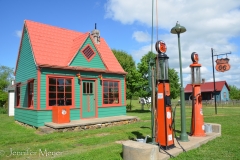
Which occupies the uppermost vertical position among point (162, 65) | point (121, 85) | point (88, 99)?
point (162, 65)

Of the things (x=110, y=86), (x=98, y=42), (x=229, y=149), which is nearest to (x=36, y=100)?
(x=110, y=86)

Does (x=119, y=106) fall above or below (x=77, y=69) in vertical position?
below

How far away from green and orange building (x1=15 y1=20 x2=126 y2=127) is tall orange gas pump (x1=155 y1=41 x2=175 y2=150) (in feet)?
18.8

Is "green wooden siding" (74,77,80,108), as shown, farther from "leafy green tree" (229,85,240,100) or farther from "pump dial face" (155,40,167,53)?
"leafy green tree" (229,85,240,100)

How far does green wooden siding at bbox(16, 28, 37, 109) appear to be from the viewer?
36.5ft

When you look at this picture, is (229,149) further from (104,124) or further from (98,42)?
(98,42)

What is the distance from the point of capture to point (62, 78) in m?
11.0

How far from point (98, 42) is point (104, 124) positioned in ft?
22.0

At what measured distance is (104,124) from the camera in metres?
10.9

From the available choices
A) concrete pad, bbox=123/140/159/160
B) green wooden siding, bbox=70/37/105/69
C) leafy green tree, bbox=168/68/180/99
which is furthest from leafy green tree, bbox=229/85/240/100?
concrete pad, bbox=123/140/159/160

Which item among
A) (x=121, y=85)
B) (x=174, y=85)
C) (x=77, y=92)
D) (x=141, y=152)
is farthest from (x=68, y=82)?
(x=174, y=85)

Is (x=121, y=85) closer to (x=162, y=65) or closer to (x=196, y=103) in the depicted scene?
(x=196, y=103)

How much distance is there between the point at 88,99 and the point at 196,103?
20.8 ft

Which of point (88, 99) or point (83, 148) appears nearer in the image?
point (83, 148)
